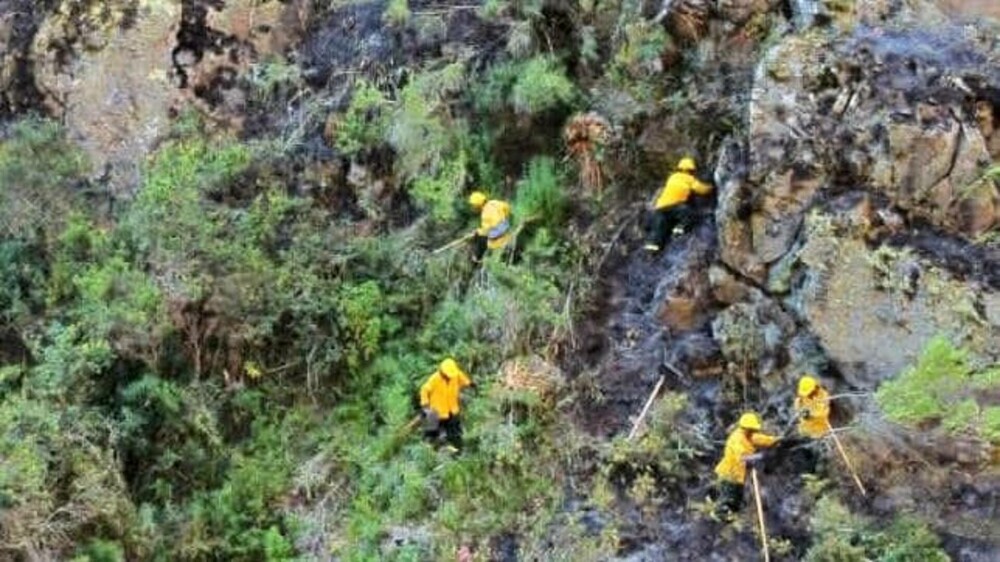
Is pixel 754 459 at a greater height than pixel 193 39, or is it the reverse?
pixel 193 39

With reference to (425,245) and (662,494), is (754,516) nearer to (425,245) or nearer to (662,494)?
(662,494)

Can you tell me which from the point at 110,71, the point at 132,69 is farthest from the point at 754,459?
the point at 110,71

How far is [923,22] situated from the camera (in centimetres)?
809

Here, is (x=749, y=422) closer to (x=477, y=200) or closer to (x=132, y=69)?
(x=477, y=200)

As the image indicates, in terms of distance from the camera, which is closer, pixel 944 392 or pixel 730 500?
pixel 944 392

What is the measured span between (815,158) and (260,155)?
5.03 m

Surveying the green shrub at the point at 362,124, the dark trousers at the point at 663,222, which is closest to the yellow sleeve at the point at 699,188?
the dark trousers at the point at 663,222

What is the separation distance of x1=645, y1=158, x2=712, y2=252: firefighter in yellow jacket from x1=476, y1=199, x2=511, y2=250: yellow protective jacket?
1123 mm

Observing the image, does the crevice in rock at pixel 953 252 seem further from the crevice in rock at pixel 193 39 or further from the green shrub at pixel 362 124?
the crevice in rock at pixel 193 39

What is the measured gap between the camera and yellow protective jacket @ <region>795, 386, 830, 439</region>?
7.15 metres

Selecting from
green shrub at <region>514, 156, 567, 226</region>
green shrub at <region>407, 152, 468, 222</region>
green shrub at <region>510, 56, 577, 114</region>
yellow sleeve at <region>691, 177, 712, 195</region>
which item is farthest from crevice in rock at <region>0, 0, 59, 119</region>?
yellow sleeve at <region>691, 177, 712, 195</region>

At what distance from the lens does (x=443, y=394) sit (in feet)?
27.1

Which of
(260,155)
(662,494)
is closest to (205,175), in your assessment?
(260,155)

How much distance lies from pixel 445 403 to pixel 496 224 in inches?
60.7
